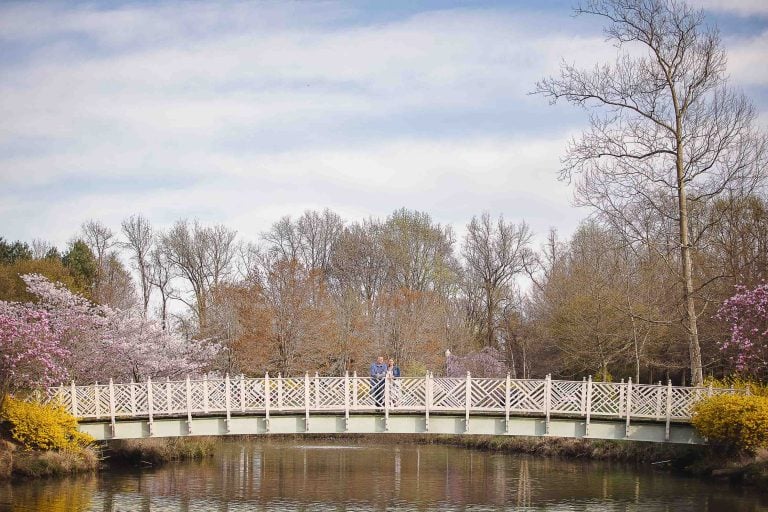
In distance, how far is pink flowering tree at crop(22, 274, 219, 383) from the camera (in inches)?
1358

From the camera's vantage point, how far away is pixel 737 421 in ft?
84.6

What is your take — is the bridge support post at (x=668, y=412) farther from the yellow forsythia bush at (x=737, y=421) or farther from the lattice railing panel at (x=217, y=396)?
the lattice railing panel at (x=217, y=396)

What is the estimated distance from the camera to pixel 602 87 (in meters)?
33.8

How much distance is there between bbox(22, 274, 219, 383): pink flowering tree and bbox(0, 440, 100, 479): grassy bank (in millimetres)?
4544

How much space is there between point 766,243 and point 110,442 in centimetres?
2812

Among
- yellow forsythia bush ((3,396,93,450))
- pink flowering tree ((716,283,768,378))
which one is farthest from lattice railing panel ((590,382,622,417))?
yellow forsythia bush ((3,396,93,450))

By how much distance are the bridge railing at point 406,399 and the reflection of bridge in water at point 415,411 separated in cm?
3

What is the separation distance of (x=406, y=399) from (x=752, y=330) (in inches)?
464

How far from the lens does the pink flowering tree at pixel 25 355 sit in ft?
90.8

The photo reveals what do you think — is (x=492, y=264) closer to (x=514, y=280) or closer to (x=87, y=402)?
(x=514, y=280)

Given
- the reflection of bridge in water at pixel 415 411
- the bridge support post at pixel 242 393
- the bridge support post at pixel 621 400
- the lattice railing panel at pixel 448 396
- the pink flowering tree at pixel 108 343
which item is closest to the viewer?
the bridge support post at pixel 621 400

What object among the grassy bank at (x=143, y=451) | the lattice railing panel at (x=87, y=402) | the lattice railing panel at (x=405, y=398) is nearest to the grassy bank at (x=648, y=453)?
the lattice railing panel at (x=405, y=398)

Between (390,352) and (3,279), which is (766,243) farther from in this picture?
(3,279)

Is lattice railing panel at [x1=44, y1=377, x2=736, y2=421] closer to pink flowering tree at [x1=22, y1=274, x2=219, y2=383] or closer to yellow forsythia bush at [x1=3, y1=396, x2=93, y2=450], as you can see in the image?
yellow forsythia bush at [x1=3, y1=396, x2=93, y2=450]
